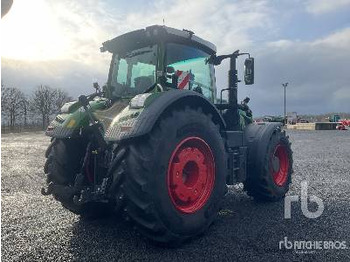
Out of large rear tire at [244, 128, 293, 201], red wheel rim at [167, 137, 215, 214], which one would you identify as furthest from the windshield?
large rear tire at [244, 128, 293, 201]

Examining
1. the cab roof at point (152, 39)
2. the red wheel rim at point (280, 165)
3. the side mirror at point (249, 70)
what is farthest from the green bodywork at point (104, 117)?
the red wheel rim at point (280, 165)

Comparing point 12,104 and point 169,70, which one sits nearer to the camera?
point 169,70

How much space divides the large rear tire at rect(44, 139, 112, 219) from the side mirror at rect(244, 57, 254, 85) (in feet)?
9.53

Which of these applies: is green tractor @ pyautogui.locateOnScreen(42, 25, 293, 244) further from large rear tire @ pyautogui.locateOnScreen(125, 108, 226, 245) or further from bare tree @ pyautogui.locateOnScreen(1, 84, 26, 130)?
bare tree @ pyautogui.locateOnScreen(1, 84, 26, 130)

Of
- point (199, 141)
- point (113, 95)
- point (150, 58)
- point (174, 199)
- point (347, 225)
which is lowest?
point (347, 225)

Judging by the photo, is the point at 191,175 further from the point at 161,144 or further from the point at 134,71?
the point at 134,71

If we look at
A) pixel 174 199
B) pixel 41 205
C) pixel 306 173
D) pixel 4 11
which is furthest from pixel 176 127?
pixel 306 173

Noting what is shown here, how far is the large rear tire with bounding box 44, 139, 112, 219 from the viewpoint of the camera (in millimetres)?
4594

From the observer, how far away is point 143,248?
365 cm

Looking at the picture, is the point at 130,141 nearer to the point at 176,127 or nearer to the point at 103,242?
the point at 176,127

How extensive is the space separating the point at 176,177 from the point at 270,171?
259 cm

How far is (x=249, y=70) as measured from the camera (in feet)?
18.4

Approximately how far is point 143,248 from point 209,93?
2.88m

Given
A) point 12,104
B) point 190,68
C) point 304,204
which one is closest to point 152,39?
point 190,68
